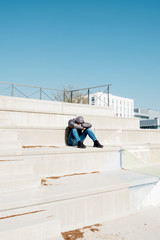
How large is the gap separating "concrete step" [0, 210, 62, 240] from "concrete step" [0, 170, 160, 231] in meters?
0.09

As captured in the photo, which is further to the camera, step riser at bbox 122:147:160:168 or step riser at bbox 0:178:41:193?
step riser at bbox 122:147:160:168

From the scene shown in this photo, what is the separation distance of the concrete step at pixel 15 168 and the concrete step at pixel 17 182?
0.28ft

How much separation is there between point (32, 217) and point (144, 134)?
589 centimetres

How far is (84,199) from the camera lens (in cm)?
224

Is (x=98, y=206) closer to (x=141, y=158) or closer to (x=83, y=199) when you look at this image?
(x=83, y=199)

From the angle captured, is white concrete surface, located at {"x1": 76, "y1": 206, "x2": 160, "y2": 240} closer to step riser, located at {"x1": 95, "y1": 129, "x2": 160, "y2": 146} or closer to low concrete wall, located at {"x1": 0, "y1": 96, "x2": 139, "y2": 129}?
low concrete wall, located at {"x1": 0, "y1": 96, "x2": 139, "y2": 129}

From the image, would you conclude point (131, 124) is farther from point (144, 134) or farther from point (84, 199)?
point (84, 199)

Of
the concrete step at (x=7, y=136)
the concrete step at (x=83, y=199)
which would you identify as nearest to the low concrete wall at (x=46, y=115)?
the concrete step at (x=7, y=136)

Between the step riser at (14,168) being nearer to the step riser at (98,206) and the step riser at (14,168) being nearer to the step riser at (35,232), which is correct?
the step riser at (98,206)

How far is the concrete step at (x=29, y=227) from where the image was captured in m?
1.54

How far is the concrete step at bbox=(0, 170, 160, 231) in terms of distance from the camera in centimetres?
194

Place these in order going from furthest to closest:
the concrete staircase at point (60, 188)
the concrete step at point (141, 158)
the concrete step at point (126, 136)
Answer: the concrete step at point (126, 136)
the concrete step at point (141, 158)
the concrete staircase at point (60, 188)

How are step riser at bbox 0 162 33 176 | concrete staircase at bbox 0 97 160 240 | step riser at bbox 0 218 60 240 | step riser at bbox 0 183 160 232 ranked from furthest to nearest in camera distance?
step riser at bbox 0 162 33 176, step riser at bbox 0 183 160 232, concrete staircase at bbox 0 97 160 240, step riser at bbox 0 218 60 240

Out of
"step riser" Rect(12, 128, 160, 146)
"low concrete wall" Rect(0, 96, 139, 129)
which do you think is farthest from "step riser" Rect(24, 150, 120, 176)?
"low concrete wall" Rect(0, 96, 139, 129)
